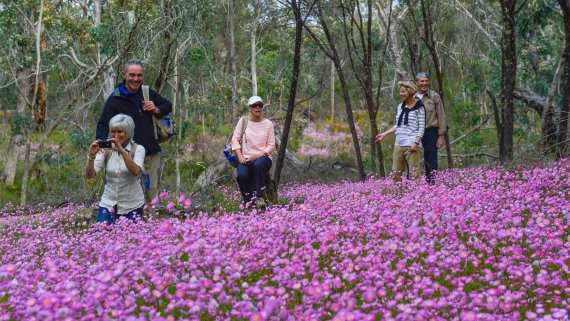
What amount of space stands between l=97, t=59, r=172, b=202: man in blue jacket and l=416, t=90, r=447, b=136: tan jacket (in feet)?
14.7

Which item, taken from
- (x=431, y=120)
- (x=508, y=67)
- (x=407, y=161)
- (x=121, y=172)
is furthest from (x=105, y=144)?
(x=508, y=67)

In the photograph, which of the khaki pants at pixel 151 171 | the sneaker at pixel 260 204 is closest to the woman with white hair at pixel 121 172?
the khaki pants at pixel 151 171

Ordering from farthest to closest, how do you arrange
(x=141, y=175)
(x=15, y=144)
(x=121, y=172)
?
1. (x=15, y=144)
2. (x=141, y=175)
3. (x=121, y=172)

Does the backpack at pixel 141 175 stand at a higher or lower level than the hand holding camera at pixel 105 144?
lower

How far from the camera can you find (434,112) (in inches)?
429

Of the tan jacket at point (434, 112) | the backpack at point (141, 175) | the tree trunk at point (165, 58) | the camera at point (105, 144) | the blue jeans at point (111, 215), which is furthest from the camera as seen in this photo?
the tree trunk at point (165, 58)

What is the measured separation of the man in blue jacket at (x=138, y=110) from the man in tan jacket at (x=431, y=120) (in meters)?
4.49

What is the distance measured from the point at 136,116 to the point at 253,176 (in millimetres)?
1868

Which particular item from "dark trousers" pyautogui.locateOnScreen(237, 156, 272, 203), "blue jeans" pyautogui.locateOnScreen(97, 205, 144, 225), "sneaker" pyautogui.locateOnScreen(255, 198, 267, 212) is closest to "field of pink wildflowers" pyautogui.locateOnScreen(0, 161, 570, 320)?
"blue jeans" pyautogui.locateOnScreen(97, 205, 144, 225)

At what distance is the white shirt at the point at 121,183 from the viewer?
7.26 m

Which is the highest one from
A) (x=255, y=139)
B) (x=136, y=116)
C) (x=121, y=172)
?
(x=136, y=116)

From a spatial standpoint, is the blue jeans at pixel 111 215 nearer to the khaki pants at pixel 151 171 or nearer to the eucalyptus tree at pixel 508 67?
the khaki pants at pixel 151 171

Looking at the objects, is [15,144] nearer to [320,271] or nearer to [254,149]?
[254,149]

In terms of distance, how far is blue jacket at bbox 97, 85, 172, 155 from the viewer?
813 cm
